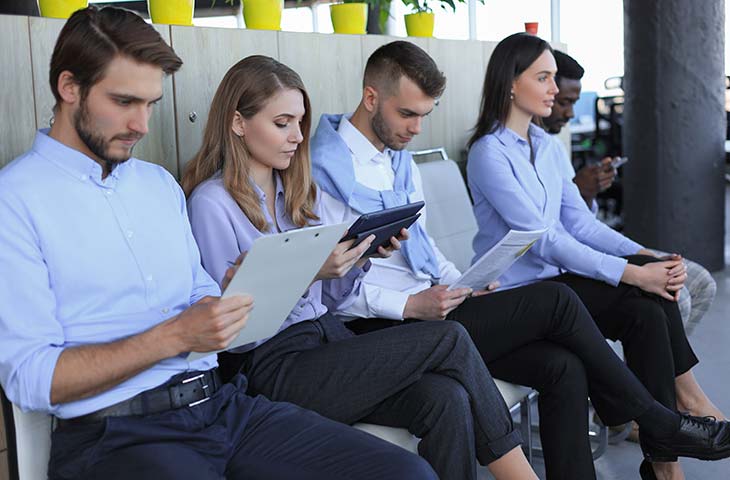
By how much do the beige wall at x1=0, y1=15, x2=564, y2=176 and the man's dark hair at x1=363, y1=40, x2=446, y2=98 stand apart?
360 millimetres

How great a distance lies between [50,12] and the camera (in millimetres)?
2234

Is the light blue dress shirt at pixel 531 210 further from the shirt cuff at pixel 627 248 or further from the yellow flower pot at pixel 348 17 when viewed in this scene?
the yellow flower pot at pixel 348 17

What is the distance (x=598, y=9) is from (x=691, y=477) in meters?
6.49

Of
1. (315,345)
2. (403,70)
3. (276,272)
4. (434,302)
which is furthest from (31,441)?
(403,70)

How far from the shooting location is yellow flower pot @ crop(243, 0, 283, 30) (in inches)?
109

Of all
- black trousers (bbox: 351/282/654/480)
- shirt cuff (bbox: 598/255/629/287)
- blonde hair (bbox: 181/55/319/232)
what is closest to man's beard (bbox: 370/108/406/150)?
blonde hair (bbox: 181/55/319/232)

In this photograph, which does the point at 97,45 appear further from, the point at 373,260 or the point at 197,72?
the point at 373,260

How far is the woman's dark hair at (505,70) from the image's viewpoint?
2.92 meters

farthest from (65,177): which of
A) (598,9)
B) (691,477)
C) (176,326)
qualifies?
(598,9)

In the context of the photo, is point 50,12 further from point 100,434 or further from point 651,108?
point 651,108

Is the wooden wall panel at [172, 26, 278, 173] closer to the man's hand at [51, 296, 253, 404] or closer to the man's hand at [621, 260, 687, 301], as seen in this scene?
the man's hand at [51, 296, 253, 404]

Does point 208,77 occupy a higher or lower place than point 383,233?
higher

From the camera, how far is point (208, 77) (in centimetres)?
254

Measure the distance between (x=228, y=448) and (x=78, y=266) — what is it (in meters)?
0.42
